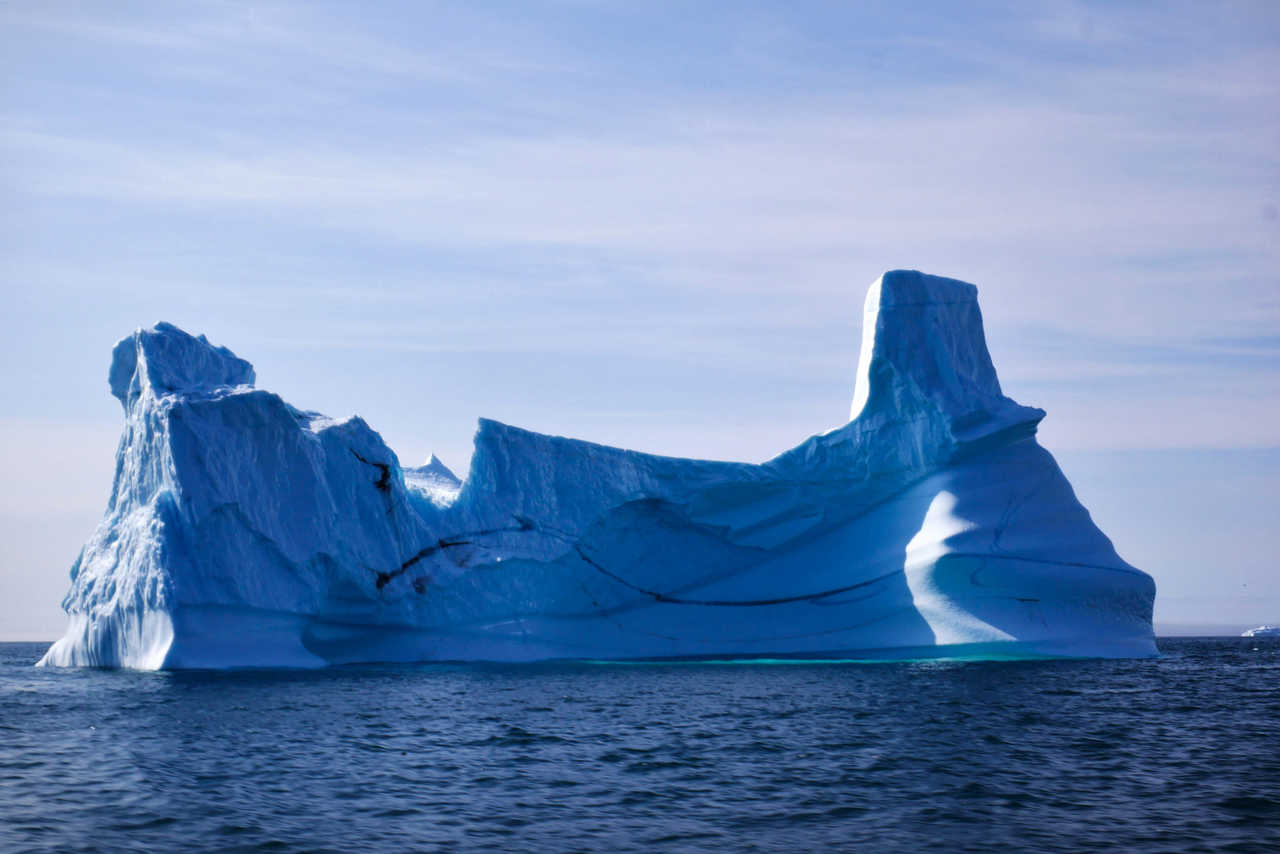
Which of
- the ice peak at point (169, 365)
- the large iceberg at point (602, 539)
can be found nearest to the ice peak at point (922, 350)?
the large iceberg at point (602, 539)

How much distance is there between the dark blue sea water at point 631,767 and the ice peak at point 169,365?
4993 mm

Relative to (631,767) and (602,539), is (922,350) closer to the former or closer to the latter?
(602,539)

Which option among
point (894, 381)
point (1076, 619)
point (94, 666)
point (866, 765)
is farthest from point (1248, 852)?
point (94, 666)

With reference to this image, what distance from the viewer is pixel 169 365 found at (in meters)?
20.4

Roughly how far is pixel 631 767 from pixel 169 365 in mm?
12878

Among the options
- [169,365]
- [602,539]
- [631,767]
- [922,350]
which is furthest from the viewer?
[922,350]

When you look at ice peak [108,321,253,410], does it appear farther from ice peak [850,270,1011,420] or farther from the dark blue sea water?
ice peak [850,270,1011,420]

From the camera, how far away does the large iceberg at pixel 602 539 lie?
19438 millimetres

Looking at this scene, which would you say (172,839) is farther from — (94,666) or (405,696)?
(94,666)

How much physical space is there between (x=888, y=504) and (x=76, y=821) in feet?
58.8

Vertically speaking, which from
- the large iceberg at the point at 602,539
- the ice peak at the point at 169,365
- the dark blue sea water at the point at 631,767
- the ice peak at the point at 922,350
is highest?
the ice peak at the point at 922,350

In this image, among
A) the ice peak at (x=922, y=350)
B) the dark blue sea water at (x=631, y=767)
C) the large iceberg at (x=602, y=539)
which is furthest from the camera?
the ice peak at (x=922, y=350)

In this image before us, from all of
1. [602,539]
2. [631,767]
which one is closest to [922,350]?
[602,539]

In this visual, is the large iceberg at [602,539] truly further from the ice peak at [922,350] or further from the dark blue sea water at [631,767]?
the dark blue sea water at [631,767]
